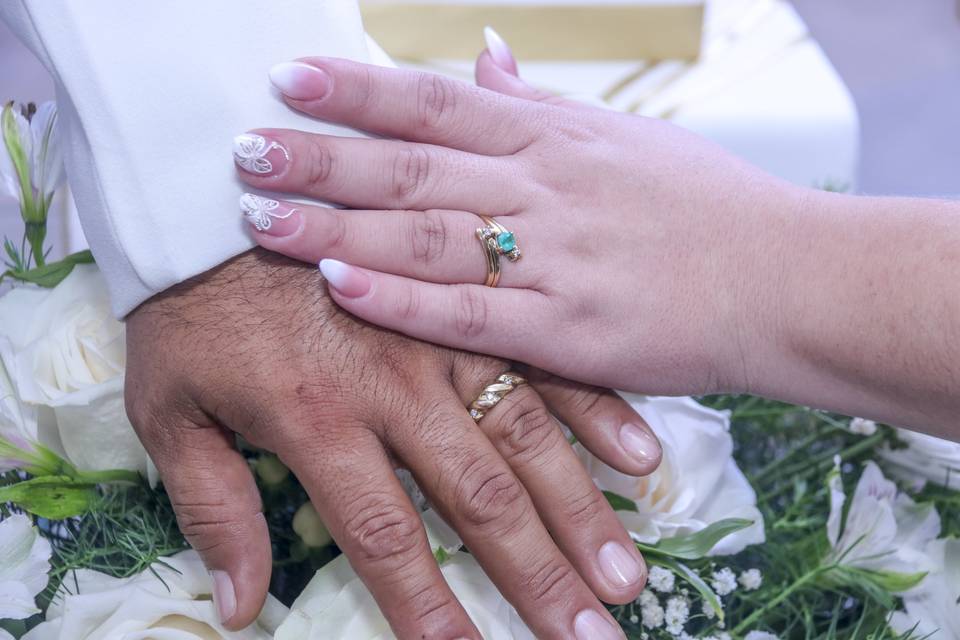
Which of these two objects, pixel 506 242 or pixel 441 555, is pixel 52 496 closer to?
pixel 441 555

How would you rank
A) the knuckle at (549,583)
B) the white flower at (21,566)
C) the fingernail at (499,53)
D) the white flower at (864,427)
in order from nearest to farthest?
the white flower at (21,566) < the knuckle at (549,583) < the white flower at (864,427) < the fingernail at (499,53)

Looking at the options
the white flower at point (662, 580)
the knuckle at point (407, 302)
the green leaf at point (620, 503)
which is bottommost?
the white flower at point (662, 580)

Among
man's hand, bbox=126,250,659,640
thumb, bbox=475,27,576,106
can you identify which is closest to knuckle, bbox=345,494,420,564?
man's hand, bbox=126,250,659,640

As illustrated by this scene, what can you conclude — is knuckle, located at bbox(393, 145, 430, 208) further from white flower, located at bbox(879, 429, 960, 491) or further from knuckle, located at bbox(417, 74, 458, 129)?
white flower, located at bbox(879, 429, 960, 491)

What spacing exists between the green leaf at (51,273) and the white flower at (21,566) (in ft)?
0.68

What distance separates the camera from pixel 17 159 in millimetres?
751

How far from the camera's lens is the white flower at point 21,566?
23.7 inches

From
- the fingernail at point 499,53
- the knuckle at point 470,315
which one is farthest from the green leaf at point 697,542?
the fingernail at point 499,53

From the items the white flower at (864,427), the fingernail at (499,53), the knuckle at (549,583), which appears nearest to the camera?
the knuckle at (549,583)

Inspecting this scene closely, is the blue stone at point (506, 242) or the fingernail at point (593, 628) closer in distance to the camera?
the fingernail at point (593, 628)

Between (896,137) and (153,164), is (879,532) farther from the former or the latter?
(896,137)

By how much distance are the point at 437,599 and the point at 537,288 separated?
264mm

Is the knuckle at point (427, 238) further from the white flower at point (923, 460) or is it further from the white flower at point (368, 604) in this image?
the white flower at point (923, 460)

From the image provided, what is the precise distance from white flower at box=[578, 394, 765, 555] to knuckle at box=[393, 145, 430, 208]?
0.27 meters
